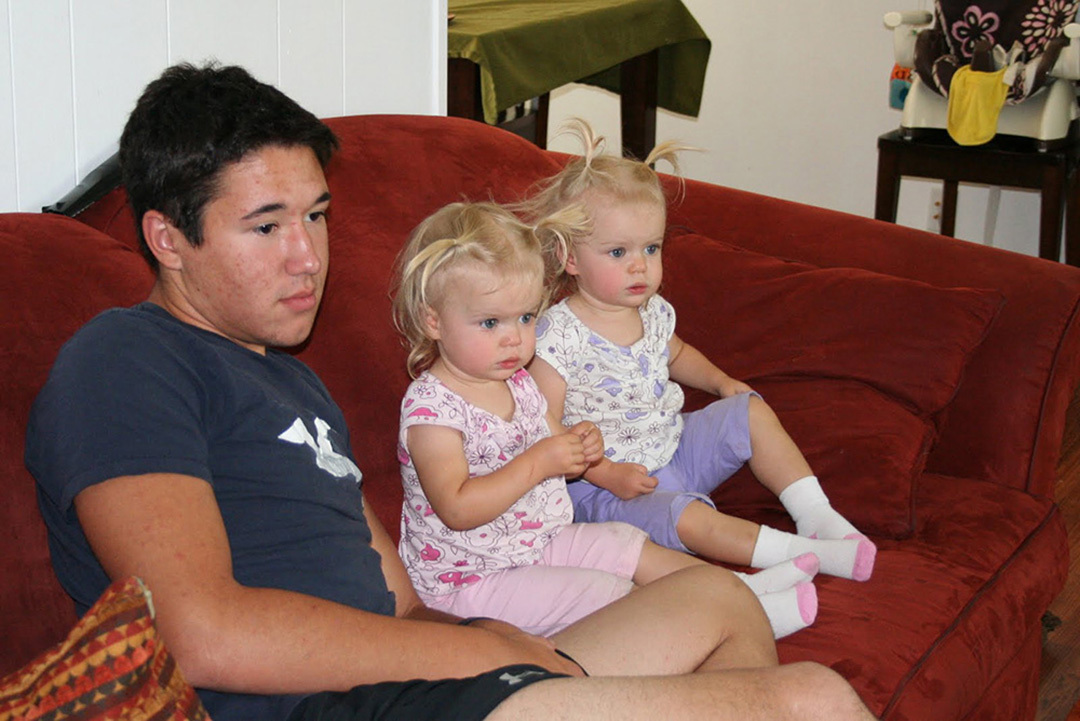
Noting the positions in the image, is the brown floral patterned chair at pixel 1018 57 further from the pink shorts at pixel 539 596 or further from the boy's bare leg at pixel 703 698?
the boy's bare leg at pixel 703 698

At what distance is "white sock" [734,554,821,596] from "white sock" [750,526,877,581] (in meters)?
0.04

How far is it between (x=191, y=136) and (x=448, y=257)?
46cm

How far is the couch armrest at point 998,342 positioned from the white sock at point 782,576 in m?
0.48

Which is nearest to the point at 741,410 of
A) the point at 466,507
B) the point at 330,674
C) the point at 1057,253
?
the point at 466,507

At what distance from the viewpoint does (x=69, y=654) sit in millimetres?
952

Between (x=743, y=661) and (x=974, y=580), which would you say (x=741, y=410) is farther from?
(x=743, y=661)

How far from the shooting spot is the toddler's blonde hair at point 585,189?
77.4 inches

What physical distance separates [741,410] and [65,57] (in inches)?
44.6

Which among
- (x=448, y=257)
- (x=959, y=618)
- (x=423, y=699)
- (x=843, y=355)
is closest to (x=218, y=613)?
(x=423, y=699)

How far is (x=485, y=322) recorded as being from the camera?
1.67m

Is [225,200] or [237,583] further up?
[225,200]

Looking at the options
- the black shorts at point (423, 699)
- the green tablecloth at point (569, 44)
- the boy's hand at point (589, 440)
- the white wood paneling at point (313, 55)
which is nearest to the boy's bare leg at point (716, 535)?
the boy's hand at point (589, 440)

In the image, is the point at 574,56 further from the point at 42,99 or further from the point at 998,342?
the point at 42,99

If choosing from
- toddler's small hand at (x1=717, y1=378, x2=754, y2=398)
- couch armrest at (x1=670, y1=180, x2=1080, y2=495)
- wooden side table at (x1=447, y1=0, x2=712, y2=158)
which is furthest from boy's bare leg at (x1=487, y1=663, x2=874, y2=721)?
wooden side table at (x1=447, y1=0, x2=712, y2=158)
